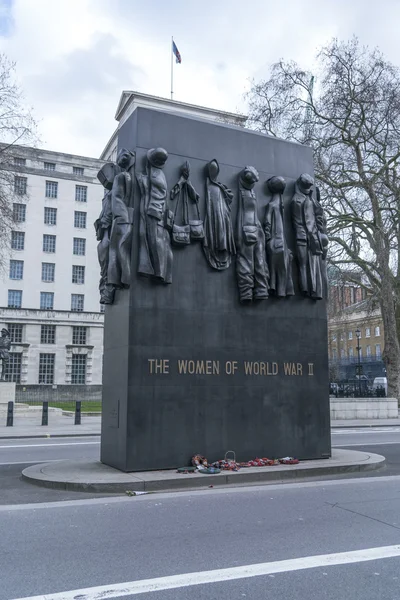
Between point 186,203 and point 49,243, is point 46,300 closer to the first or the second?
point 49,243

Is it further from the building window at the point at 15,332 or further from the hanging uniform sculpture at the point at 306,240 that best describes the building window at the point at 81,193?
the hanging uniform sculpture at the point at 306,240

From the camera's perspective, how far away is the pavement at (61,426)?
20.9 m

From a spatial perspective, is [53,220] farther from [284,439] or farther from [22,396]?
[284,439]

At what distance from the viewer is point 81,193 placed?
67.9 metres

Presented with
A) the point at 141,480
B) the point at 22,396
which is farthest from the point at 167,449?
the point at 22,396

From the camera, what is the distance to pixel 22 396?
141 feet

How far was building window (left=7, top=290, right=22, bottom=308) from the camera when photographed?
63.0 metres

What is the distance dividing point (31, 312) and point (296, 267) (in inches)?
2130

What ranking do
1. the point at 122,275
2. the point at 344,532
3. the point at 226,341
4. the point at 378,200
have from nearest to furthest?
1. the point at 344,532
2. the point at 122,275
3. the point at 226,341
4. the point at 378,200

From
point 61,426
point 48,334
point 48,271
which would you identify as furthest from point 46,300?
point 61,426

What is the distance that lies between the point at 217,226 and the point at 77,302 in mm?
56433

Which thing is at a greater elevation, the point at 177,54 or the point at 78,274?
the point at 177,54

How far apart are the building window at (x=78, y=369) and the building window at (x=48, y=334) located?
3.06 meters

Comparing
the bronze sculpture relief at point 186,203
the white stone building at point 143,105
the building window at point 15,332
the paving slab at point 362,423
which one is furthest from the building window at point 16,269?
the bronze sculpture relief at point 186,203
